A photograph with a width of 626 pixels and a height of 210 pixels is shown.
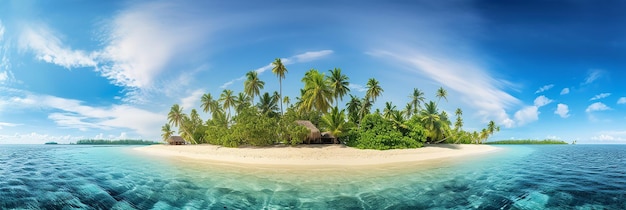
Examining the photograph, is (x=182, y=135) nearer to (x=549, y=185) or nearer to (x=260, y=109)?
(x=260, y=109)

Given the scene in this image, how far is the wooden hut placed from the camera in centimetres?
3745

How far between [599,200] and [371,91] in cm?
3734

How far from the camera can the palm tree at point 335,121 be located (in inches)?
1406

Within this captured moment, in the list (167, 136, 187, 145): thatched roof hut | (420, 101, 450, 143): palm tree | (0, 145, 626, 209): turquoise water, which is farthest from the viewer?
(167, 136, 187, 145): thatched roof hut

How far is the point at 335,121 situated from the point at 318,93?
387 centimetres

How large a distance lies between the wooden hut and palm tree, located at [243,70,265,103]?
17.5 metres

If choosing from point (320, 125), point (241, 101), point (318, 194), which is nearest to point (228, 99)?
point (241, 101)

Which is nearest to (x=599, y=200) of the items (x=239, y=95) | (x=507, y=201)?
(x=507, y=201)

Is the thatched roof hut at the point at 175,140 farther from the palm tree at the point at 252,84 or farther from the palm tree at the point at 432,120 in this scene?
the palm tree at the point at 432,120

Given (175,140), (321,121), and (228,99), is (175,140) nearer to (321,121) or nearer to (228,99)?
(228,99)

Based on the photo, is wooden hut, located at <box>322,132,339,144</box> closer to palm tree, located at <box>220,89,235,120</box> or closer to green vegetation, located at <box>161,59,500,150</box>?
green vegetation, located at <box>161,59,500,150</box>

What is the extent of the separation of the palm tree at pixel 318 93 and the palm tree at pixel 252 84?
52.9 ft

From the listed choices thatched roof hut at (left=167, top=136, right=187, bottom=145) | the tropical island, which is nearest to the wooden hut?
the tropical island

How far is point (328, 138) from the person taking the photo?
38375mm
